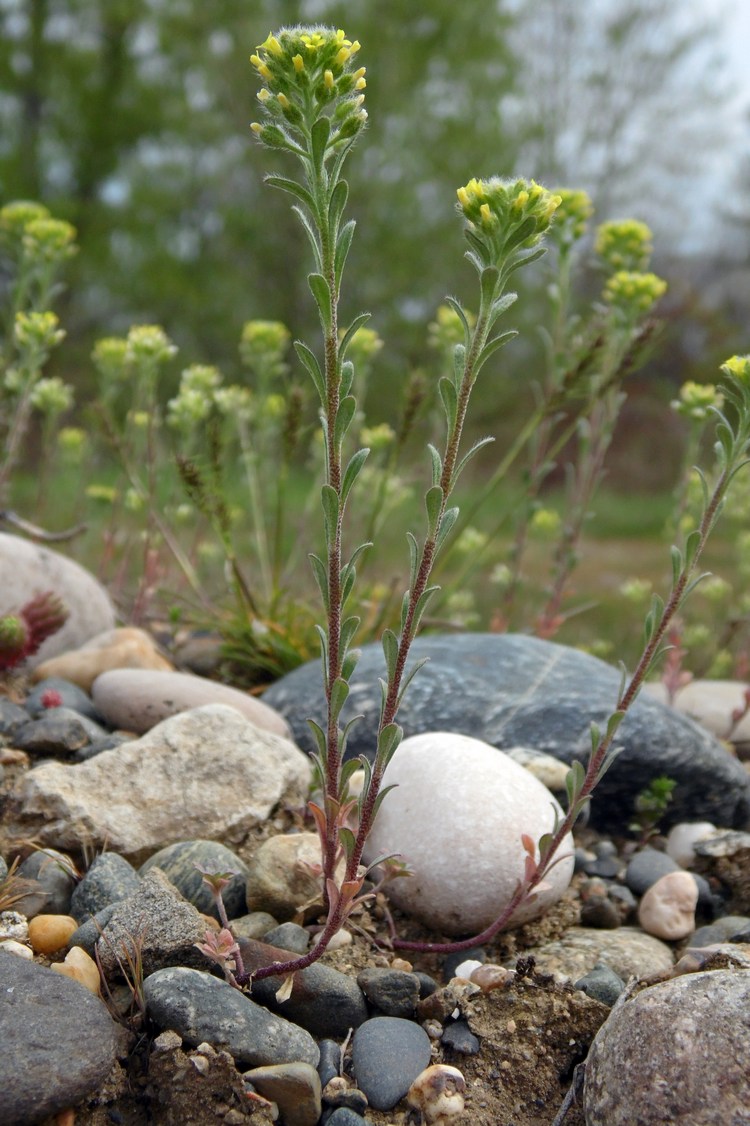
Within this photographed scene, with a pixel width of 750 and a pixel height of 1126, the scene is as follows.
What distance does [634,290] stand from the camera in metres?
3.36

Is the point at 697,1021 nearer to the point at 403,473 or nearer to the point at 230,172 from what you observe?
the point at 403,473

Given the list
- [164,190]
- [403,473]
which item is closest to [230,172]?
[164,190]

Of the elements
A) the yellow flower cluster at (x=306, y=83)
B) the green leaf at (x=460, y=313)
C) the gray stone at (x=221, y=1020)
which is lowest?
the gray stone at (x=221, y=1020)

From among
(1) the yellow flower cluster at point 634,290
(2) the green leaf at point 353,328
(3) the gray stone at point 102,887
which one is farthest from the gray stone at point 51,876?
(1) the yellow flower cluster at point 634,290

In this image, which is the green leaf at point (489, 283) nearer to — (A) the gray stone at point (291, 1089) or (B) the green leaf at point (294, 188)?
(B) the green leaf at point (294, 188)

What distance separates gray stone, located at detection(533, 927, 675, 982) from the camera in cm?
208

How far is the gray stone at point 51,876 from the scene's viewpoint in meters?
2.08

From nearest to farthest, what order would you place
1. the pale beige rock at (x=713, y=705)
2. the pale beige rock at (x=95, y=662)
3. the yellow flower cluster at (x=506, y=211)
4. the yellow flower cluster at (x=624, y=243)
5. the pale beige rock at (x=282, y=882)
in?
the yellow flower cluster at (x=506, y=211), the pale beige rock at (x=282, y=882), the pale beige rock at (x=95, y=662), the yellow flower cluster at (x=624, y=243), the pale beige rock at (x=713, y=705)

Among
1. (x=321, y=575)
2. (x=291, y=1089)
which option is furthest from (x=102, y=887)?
(x=321, y=575)

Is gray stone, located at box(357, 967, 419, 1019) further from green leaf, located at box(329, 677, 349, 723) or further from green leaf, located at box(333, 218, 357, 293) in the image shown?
green leaf, located at box(333, 218, 357, 293)

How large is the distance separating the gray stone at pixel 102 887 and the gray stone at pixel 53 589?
1.33m

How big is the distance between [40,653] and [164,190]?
51.2ft

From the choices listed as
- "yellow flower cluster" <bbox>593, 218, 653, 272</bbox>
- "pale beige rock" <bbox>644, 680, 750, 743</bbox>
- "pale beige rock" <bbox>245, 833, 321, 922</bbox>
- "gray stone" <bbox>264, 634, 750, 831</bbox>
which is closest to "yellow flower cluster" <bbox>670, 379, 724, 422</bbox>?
"yellow flower cluster" <bbox>593, 218, 653, 272</bbox>

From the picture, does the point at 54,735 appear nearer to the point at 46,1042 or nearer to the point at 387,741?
the point at 46,1042
